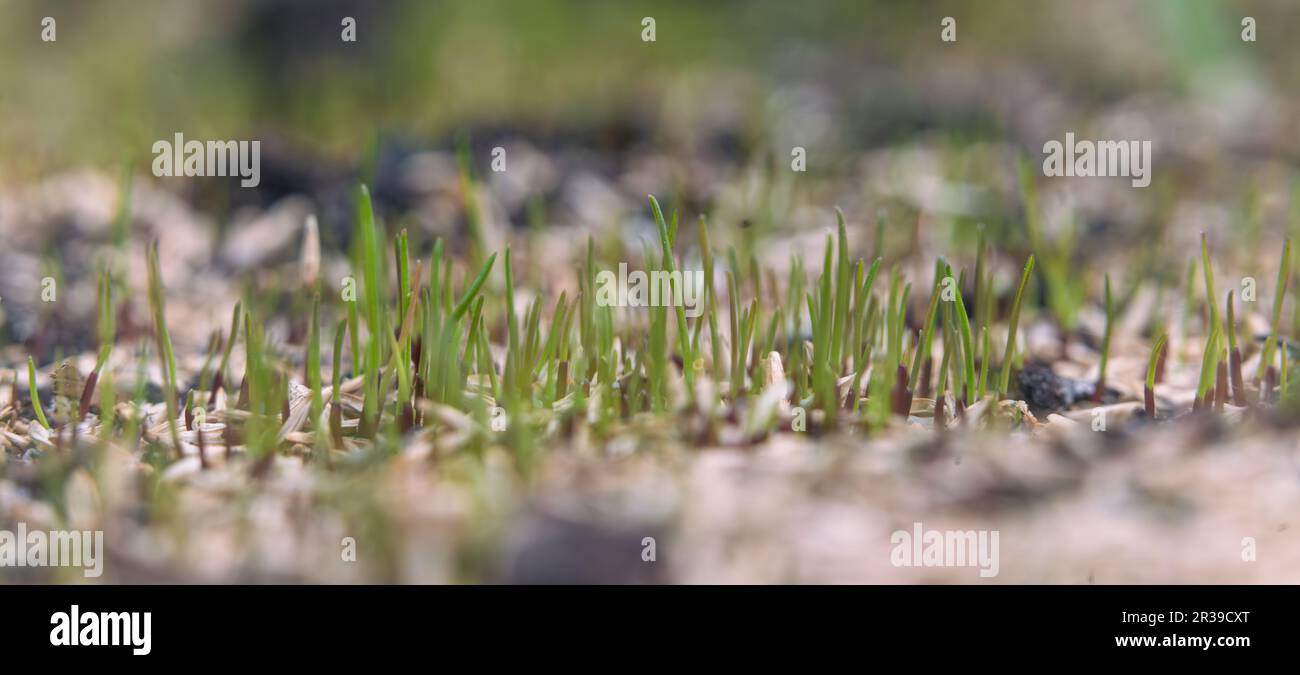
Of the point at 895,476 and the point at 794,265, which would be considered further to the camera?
the point at 794,265

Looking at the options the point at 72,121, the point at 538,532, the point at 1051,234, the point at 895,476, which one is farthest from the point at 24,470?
the point at 72,121

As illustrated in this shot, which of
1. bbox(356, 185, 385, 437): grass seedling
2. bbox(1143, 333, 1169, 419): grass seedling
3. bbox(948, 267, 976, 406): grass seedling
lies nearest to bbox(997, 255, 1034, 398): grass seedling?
bbox(948, 267, 976, 406): grass seedling
